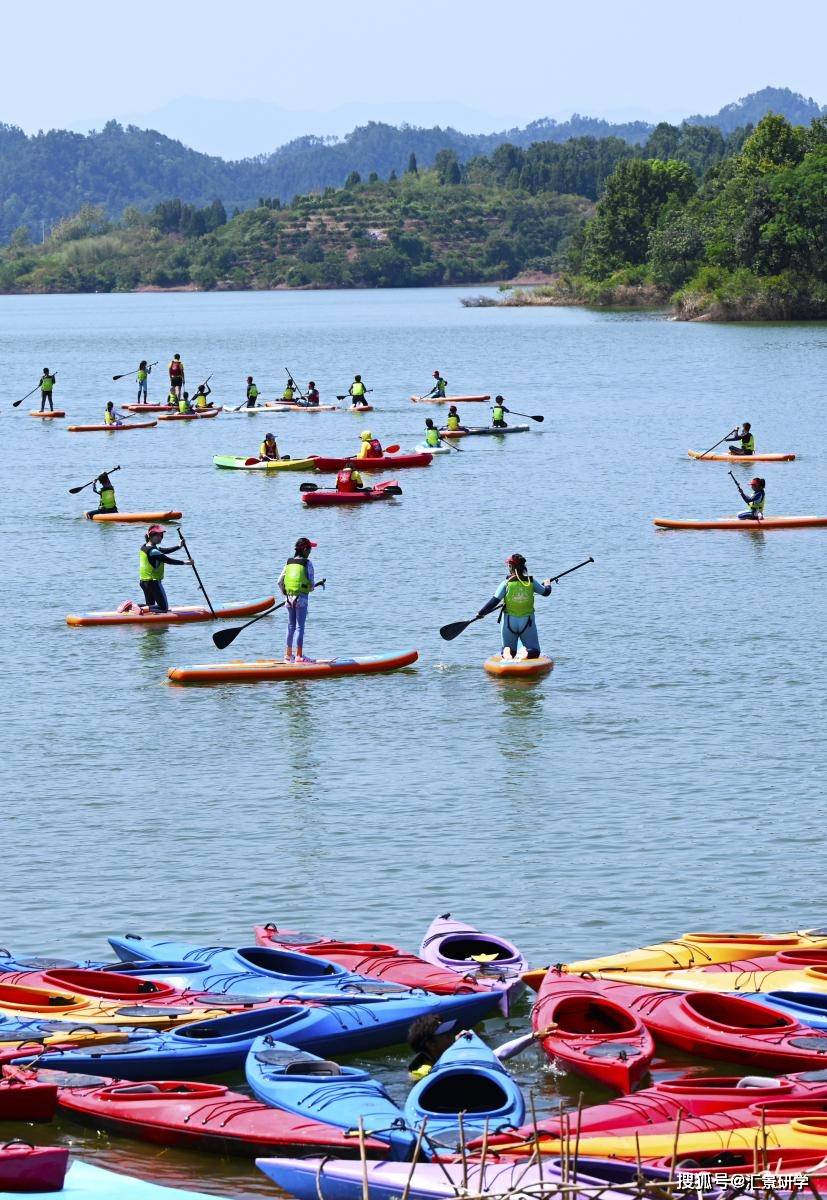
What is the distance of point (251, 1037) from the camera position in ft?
49.1

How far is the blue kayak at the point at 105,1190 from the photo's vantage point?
494 inches

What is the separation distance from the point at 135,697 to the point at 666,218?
122810mm

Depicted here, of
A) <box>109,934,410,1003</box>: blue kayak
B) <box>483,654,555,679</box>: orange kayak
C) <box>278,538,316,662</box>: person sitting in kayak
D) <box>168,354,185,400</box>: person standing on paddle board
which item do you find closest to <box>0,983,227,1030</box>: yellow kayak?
<box>109,934,410,1003</box>: blue kayak

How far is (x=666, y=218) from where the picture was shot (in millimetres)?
145125

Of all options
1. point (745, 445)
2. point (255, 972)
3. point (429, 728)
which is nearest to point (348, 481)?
point (745, 445)

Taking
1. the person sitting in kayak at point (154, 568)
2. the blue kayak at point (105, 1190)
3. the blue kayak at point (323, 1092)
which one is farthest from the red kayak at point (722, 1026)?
the person sitting in kayak at point (154, 568)

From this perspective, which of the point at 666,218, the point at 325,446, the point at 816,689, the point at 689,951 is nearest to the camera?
Result: the point at 689,951

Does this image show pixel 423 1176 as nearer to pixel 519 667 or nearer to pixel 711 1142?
pixel 711 1142

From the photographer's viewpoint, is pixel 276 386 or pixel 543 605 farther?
pixel 276 386

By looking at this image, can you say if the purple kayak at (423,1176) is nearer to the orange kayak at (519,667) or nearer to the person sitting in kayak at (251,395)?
the orange kayak at (519,667)

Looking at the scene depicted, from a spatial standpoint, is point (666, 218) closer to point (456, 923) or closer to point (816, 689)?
point (816, 689)

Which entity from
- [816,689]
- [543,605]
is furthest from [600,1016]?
[543,605]

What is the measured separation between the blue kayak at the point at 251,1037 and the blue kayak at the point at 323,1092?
0.30 metres

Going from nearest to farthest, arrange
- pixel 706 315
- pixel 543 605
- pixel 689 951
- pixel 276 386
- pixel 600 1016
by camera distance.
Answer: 1. pixel 600 1016
2. pixel 689 951
3. pixel 543 605
4. pixel 276 386
5. pixel 706 315
